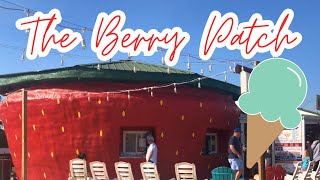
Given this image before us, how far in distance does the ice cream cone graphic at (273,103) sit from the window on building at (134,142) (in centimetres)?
741

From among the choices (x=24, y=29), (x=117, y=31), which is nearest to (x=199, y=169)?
(x=117, y=31)

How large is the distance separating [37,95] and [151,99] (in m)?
3.21

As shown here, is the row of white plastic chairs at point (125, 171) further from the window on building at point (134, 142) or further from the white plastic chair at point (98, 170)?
the window on building at point (134, 142)

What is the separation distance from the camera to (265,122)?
583 centimetres

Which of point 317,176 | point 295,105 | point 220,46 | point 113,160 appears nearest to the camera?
point 295,105

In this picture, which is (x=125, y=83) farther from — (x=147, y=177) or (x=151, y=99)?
(x=147, y=177)

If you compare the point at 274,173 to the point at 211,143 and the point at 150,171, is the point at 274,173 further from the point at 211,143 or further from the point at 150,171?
the point at 211,143

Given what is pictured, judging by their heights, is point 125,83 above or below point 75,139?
above

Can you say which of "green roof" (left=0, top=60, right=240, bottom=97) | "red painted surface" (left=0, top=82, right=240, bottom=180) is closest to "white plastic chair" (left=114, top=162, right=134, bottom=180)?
"red painted surface" (left=0, top=82, right=240, bottom=180)

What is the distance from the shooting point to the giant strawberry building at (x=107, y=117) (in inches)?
493

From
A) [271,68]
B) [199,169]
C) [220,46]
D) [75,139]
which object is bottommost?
[199,169]

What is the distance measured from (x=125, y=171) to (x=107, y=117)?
2517 mm

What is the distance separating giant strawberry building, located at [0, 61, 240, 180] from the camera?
12.5 meters

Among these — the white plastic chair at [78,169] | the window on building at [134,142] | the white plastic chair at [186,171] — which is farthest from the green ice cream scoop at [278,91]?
the window on building at [134,142]
